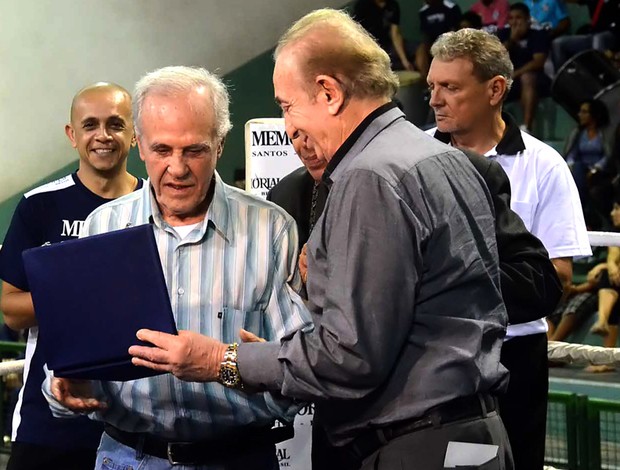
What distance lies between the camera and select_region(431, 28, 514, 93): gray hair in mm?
2893

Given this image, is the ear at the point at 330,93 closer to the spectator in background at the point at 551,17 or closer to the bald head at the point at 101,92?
the bald head at the point at 101,92

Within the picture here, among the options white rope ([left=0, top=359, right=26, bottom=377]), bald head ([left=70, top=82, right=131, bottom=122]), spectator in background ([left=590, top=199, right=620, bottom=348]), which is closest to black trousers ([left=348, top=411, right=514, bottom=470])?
bald head ([left=70, top=82, right=131, bottom=122])

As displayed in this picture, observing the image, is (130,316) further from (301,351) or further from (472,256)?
(472,256)

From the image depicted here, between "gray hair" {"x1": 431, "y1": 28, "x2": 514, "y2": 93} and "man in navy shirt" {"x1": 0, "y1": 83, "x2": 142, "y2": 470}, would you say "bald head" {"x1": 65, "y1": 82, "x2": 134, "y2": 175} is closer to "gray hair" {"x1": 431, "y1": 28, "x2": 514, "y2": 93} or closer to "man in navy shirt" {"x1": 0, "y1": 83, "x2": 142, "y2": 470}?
"man in navy shirt" {"x1": 0, "y1": 83, "x2": 142, "y2": 470}

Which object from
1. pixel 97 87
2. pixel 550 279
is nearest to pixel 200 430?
pixel 550 279

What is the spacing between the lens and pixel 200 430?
2047 millimetres

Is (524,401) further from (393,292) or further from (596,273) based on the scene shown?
(596,273)

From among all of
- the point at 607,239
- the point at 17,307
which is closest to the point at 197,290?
the point at 17,307

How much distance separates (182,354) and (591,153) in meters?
5.92

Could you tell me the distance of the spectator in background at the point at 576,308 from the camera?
6.79 m

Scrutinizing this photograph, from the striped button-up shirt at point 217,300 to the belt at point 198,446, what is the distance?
22 millimetres

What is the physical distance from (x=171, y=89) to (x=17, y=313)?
0.94 m

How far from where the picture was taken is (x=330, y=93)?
1.84 m

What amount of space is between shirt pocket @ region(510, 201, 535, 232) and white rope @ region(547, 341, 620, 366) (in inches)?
32.2
